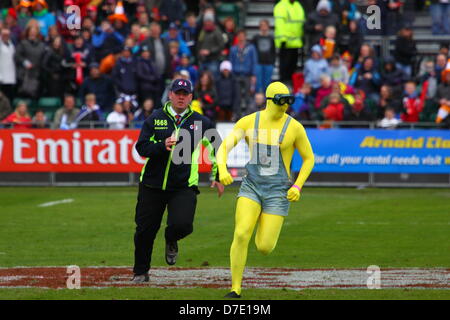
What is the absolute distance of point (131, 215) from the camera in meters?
19.7

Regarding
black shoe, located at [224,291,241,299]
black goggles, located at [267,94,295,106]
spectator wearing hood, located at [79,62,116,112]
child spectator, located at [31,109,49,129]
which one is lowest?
child spectator, located at [31,109,49,129]

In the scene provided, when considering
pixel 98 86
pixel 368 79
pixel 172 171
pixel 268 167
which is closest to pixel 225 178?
pixel 268 167

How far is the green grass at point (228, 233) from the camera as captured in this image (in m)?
14.2

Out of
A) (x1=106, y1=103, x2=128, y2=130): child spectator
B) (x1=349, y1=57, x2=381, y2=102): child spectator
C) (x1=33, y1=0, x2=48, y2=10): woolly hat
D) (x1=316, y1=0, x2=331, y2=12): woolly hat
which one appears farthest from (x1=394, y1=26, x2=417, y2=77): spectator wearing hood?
(x1=33, y1=0, x2=48, y2=10): woolly hat

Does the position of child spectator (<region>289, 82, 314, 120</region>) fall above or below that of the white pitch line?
above

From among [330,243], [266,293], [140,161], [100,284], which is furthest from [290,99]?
[140,161]

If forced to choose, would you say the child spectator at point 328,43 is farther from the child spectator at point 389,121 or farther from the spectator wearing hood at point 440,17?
the spectator wearing hood at point 440,17

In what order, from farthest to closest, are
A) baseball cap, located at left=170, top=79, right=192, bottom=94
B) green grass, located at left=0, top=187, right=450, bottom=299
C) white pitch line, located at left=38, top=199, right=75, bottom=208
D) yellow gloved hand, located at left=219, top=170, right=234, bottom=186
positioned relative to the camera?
white pitch line, located at left=38, top=199, right=75, bottom=208 → green grass, located at left=0, top=187, right=450, bottom=299 → baseball cap, located at left=170, top=79, right=192, bottom=94 → yellow gloved hand, located at left=219, top=170, right=234, bottom=186

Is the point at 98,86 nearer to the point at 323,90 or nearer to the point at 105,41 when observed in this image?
the point at 105,41

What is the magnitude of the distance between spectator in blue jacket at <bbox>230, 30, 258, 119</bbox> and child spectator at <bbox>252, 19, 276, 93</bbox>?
1.67ft

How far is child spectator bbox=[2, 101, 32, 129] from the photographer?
964 inches

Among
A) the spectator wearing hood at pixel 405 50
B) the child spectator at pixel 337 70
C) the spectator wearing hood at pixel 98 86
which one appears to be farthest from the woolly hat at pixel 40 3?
the spectator wearing hood at pixel 405 50

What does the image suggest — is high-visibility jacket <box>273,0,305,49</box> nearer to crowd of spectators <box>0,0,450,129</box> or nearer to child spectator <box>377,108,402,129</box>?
crowd of spectators <box>0,0,450,129</box>

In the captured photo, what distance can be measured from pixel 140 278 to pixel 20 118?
44.0 feet
